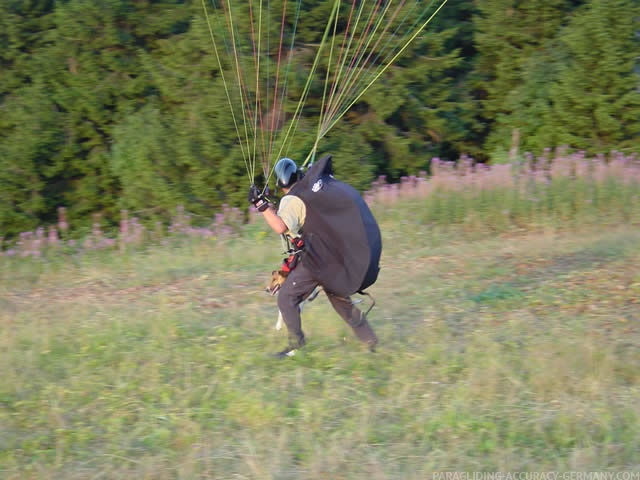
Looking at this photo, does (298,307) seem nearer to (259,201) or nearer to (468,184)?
(259,201)

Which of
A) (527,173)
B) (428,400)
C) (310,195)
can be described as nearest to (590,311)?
(428,400)

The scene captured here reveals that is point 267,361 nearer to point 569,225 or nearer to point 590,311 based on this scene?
point 590,311

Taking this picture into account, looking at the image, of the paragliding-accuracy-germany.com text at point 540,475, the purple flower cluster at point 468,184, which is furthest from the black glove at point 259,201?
the purple flower cluster at point 468,184

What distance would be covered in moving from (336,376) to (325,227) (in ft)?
3.99

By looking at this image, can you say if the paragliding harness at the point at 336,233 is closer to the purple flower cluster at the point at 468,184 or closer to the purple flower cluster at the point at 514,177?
the purple flower cluster at the point at 468,184

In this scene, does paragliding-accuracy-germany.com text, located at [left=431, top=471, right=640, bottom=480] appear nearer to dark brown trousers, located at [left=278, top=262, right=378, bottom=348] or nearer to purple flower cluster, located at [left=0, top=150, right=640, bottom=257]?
dark brown trousers, located at [left=278, top=262, right=378, bottom=348]

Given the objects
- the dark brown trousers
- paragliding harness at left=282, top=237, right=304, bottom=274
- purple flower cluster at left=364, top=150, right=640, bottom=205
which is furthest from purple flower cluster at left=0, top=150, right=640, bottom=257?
the dark brown trousers

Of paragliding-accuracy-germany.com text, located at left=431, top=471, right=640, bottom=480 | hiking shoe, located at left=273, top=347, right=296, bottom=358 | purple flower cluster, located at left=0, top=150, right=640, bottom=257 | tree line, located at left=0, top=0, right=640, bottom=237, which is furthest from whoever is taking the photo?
tree line, located at left=0, top=0, right=640, bottom=237

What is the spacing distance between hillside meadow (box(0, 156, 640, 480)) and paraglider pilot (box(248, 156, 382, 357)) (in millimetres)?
753

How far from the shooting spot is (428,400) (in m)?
5.79

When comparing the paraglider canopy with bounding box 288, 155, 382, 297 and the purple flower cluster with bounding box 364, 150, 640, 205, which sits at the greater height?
the paraglider canopy with bounding box 288, 155, 382, 297

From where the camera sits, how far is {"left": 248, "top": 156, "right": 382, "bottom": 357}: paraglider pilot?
6258 millimetres

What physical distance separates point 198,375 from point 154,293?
2.83m

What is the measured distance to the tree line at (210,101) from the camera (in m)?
14.6
